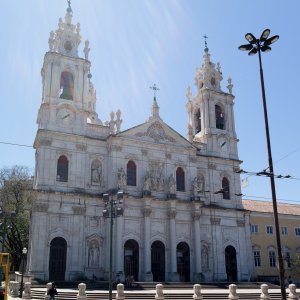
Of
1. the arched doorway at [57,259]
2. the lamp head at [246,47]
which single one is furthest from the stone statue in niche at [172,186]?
the lamp head at [246,47]

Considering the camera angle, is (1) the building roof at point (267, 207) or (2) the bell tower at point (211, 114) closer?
(2) the bell tower at point (211, 114)

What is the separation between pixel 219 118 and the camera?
1923 inches

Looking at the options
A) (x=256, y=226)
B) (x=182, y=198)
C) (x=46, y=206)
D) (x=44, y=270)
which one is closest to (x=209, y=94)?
(x=182, y=198)

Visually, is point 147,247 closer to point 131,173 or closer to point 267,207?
point 131,173

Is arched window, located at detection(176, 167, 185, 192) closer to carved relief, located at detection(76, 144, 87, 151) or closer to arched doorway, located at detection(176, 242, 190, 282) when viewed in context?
arched doorway, located at detection(176, 242, 190, 282)

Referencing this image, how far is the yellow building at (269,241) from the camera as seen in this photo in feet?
154

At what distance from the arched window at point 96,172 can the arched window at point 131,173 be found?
109 inches

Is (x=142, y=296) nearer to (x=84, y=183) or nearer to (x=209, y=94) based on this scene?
(x=84, y=183)

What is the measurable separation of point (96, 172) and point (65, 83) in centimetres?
969

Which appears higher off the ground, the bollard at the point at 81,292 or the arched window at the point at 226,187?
the arched window at the point at 226,187

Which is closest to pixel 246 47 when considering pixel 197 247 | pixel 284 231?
pixel 197 247

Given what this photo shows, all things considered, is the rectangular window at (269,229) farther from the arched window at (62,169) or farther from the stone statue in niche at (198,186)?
the arched window at (62,169)

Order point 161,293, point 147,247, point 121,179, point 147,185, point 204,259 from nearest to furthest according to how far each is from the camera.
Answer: point 161,293
point 147,247
point 121,179
point 147,185
point 204,259

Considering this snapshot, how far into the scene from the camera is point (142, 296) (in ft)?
91.7
